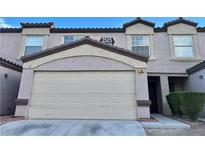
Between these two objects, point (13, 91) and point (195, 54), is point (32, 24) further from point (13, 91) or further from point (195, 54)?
point (195, 54)

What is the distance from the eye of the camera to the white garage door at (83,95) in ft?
26.2

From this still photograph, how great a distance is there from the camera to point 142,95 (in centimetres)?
802

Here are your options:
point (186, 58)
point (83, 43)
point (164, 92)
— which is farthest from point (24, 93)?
point (186, 58)

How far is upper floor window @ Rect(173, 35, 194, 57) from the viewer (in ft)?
38.0

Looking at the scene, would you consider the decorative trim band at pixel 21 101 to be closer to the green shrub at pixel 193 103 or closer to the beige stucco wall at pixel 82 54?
the beige stucco wall at pixel 82 54

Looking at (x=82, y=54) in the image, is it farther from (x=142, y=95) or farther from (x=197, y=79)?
(x=197, y=79)

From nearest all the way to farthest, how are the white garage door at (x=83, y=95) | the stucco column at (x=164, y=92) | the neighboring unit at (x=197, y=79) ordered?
the white garage door at (x=83, y=95), the neighboring unit at (x=197, y=79), the stucco column at (x=164, y=92)

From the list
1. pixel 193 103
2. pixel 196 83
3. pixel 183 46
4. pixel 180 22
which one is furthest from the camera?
pixel 180 22

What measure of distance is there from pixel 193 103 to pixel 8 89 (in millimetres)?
11086

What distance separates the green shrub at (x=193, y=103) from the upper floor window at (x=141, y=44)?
15.8 feet

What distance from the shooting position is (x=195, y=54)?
1145 cm

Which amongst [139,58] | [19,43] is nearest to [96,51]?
[139,58]

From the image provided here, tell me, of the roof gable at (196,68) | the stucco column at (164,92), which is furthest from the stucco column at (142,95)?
the roof gable at (196,68)

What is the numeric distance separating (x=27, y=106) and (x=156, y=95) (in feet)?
31.1
